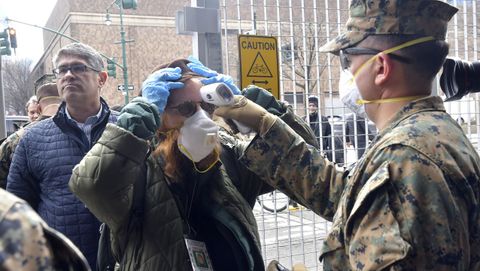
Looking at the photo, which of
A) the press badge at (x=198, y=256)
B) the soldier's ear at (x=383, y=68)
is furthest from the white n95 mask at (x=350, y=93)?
the press badge at (x=198, y=256)

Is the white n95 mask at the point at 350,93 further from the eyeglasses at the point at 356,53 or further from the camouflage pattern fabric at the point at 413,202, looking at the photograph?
the camouflage pattern fabric at the point at 413,202

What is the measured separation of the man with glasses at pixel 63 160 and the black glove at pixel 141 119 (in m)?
0.86

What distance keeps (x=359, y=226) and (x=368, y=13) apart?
0.76 m

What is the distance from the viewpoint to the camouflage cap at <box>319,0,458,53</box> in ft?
5.30

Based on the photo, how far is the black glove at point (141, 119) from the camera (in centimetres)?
187

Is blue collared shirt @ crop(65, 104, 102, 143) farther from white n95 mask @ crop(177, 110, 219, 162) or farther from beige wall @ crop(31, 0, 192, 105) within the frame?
beige wall @ crop(31, 0, 192, 105)

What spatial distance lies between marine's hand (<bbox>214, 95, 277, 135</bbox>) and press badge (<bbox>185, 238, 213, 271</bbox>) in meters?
0.54

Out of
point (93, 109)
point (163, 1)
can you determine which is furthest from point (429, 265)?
point (163, 1)

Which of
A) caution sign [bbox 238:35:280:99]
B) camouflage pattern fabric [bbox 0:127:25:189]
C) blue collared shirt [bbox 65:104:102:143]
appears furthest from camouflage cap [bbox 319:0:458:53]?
camouflage pattern fabric [bbox 0:127:25:189]

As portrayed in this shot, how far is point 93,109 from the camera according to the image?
2.94m

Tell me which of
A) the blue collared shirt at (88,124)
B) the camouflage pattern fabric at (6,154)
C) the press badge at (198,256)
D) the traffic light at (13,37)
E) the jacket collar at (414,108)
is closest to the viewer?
the jacket collar at (414,108)

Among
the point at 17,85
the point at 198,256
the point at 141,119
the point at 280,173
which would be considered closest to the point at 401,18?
the point at 280,173

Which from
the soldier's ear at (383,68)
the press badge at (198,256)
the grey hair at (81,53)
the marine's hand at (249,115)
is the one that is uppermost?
the grey hair at (81,53)

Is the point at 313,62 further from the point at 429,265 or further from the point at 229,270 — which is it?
the point at 429,265
